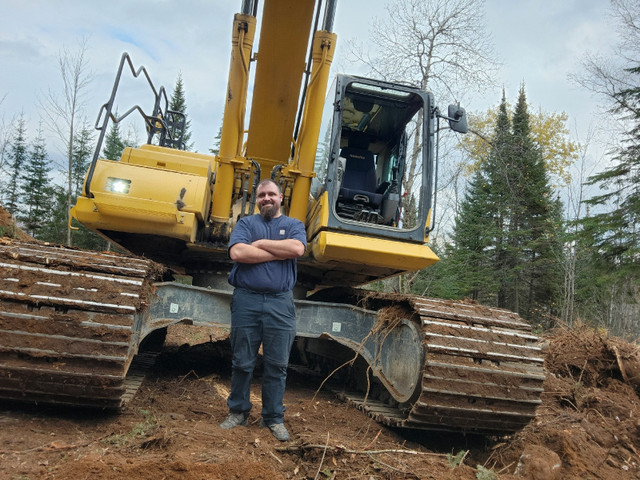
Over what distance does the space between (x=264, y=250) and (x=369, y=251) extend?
1.02 m

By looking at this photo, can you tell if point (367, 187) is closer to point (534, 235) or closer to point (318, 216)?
point (318, 216)

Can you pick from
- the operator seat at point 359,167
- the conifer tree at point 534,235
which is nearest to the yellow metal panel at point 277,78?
the operator seat at point 359,167

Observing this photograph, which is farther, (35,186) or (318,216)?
(35,186)

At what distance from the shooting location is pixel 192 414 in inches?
155

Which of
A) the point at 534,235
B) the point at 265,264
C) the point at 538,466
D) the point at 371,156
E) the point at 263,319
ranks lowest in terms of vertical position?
the point at 538,466

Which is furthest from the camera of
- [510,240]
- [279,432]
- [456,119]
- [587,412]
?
[510,240]

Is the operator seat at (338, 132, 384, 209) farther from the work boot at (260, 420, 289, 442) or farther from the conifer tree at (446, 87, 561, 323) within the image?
the conifer tree at (446, 87, 561, 323)

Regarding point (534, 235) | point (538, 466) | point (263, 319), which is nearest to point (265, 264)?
point (263, 319)

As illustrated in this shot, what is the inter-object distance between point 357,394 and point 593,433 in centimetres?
208

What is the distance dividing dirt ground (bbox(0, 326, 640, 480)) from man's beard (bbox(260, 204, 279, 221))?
1.46 meters

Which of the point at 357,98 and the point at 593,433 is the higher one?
the point at 357,98

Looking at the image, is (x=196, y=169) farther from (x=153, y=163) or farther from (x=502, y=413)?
(x=502, y=413)

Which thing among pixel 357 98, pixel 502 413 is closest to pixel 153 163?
pixel 357 98

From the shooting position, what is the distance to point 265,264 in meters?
3.61
